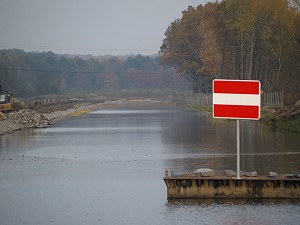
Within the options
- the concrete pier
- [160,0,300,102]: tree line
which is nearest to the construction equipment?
[160,0,300,102]: tree line

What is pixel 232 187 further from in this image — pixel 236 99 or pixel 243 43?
pixel 243 43

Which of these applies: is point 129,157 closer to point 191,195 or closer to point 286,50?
point 191,195

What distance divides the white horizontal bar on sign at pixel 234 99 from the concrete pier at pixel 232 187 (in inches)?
73.5

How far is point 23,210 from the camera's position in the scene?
61.7 feet

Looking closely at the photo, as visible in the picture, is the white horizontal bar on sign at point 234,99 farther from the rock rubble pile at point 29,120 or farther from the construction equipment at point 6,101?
the construction equipment at point 6,101

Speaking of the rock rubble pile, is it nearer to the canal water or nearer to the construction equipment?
the canal water

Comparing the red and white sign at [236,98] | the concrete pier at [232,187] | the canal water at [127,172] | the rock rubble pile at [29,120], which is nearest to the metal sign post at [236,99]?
the red and white sign at [236,98]

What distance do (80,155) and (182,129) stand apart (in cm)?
1971

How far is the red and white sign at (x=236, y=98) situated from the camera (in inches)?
779

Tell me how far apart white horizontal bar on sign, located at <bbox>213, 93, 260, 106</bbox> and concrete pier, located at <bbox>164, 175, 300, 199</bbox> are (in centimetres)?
187

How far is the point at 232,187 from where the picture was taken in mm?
19531

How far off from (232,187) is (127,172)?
761 centimetres

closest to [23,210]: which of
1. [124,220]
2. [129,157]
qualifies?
[124,220]

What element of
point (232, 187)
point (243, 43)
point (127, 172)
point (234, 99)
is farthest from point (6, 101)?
point (232, 187)
